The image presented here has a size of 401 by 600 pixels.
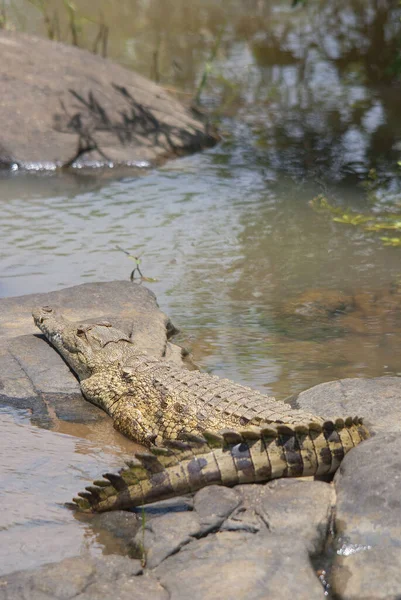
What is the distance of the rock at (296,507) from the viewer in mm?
Result: 2988

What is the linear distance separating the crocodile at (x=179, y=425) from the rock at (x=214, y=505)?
0.17 feet

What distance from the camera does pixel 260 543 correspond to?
2.91 m

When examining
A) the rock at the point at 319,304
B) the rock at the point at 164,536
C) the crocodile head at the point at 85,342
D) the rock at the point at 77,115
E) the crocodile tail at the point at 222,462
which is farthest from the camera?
the rock at the point at 77,115

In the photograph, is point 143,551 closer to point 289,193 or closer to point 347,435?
point 347,435

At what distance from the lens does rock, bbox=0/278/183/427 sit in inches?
169

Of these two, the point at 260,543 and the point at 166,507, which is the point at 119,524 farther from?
the point at 260,543

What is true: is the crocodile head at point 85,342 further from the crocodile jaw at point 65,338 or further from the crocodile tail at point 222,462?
the crocodile tail at point 222,462

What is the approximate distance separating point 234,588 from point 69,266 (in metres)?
3.96

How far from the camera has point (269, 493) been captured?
3211 mm

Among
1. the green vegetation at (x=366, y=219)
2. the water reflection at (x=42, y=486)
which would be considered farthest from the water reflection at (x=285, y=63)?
the water reflection at (x=42, y=486)

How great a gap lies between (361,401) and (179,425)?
31.7 inches

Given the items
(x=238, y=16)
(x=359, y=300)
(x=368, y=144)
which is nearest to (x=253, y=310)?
(x=359, y=300)

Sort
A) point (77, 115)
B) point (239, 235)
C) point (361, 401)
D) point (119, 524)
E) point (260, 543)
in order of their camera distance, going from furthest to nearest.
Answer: point (77, 115)
point (239, 235)
point (361, 401)
point (119, 524)
point (260, 543)

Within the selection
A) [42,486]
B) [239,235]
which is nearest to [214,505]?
[42,486]
